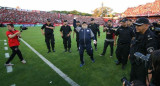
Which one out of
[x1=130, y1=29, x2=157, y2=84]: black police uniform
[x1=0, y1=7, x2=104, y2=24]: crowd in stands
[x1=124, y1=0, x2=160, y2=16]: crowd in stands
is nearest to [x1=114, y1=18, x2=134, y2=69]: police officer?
[x1=130, y1=29, x2=157, y2=84]: black police uniform

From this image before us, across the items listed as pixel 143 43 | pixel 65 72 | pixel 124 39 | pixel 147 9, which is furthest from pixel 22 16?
pixel 147 9

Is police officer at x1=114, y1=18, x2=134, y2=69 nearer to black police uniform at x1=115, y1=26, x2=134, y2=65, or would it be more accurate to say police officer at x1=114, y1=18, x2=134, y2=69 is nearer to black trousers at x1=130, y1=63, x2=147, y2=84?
black police uniform at x1=115, y1=26, x2=134, y2=65

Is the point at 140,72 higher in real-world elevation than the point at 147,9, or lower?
lower

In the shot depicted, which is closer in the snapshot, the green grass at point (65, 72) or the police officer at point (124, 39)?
the green grass at point (65, 72)

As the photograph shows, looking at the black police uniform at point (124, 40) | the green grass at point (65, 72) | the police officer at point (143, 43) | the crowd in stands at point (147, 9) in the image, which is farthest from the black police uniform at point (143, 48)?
the crowd in stands at point (147, 9)

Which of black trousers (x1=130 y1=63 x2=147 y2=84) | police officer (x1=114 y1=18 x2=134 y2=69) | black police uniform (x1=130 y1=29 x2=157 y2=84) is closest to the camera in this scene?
black police uniform (x1=130 y1=29 x2=157 y2=84)

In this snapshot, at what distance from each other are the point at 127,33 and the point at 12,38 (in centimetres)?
501

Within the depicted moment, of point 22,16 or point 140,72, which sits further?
point 22,16

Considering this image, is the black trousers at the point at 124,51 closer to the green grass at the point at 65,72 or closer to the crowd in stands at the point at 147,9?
the green grass at the point at 65,72

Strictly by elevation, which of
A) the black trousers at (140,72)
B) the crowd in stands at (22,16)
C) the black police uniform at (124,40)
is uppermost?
the crowd in stands at (22,16)

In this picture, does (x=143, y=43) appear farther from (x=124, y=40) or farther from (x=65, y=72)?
(x=65, y=72)

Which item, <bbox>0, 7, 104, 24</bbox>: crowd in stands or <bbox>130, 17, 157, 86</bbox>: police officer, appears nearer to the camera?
<bbox>130, 17, 157, 86</bbox>: police officer

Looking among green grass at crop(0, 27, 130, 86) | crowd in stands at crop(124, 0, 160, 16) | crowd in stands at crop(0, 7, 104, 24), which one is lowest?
green grass at crop(0, 27, 130, 86)

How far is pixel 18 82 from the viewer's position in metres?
3.64
